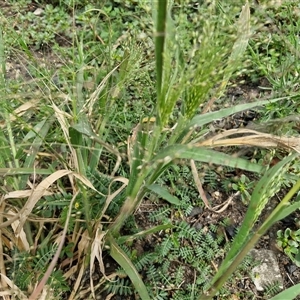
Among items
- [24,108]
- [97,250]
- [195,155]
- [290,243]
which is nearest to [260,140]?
[195,155]

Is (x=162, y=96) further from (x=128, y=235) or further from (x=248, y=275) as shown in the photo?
(x=248, y=275)

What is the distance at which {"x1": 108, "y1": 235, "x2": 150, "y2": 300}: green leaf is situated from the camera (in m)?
1.28

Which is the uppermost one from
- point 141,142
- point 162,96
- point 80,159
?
point 162,96

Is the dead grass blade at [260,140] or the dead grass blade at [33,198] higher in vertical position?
the dead grass blade at [260,140]

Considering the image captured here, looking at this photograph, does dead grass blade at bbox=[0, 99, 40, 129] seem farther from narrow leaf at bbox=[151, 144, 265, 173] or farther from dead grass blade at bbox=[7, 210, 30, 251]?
narrow leaf at bbox=[151, 144, 265, 173]

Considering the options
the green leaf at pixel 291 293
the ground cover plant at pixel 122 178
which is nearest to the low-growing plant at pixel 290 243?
the ground cover plant at pixel 122 178

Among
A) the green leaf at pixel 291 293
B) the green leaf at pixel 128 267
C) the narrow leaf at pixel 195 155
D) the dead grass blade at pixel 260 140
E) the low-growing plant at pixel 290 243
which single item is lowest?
the low-growing plant at pixel 290 243

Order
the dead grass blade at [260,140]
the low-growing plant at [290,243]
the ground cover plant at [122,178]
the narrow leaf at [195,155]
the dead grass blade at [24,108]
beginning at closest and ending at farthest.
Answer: the narrow leaf at [195,155] < the ground cover plant at [122,178] < the dead grass blade at [260,140] < the dead grass blade at [24,108] < the low-growing plant at [290,243]

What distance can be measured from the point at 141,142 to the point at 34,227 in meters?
0.54

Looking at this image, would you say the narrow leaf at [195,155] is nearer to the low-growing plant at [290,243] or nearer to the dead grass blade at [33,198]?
the dead grass blade at [33,198]

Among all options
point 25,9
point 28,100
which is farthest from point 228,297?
point 25,9

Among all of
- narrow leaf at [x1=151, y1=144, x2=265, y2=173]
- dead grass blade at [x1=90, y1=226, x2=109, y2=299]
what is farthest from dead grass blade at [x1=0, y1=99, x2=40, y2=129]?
narrow leaf at [x1=151, y1=144, x2=265, y2=173]

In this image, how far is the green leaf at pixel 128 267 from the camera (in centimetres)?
128

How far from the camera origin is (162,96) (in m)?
0.92
